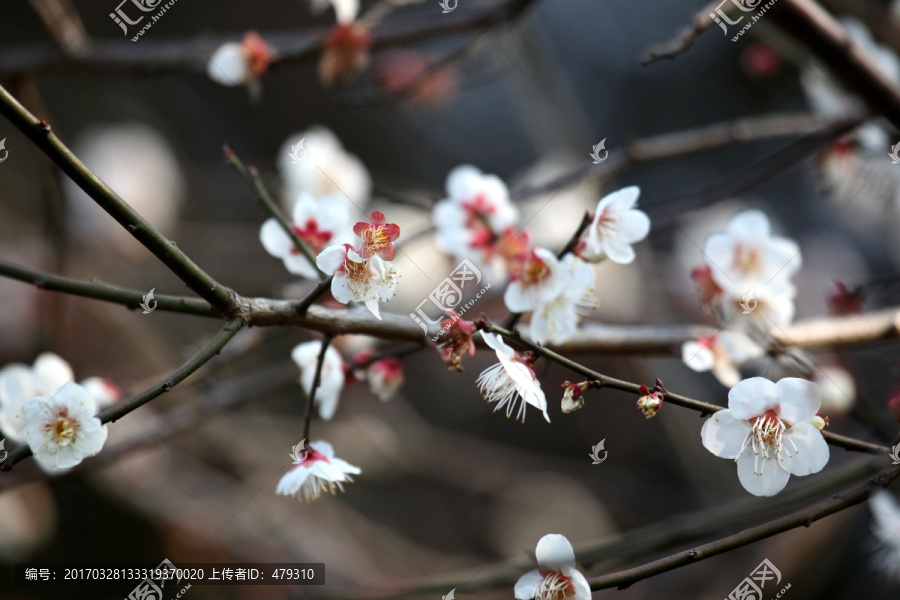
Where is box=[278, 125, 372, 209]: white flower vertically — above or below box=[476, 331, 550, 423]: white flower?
above

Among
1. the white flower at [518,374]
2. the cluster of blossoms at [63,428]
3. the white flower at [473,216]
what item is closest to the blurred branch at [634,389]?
the white flower at [518,374]

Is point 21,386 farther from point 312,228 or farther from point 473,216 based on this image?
point 473,216

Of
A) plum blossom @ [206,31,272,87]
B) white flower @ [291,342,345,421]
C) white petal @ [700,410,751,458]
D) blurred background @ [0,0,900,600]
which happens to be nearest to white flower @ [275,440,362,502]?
white flower @ [291,342,345,421]

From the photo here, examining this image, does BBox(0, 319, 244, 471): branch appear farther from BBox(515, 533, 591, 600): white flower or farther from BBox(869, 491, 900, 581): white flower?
BBox(869, 491, 900, 581): white flower

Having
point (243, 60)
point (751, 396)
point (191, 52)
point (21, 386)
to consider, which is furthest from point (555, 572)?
point (191, 52)

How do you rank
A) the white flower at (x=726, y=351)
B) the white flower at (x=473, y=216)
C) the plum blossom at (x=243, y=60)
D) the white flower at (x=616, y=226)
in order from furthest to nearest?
the plum blossom at (x=243, y=60), the white flower at (x=473, y=216), the white flower at (x=726, y=351), the white flower at (x=616, y=226)

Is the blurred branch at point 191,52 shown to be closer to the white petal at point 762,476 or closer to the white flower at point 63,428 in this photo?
the white flower at point 63,428

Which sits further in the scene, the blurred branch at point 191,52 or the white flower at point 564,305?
the blurred branch at point 191,52

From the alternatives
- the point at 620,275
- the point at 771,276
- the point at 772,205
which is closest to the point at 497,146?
the point at 772,205
